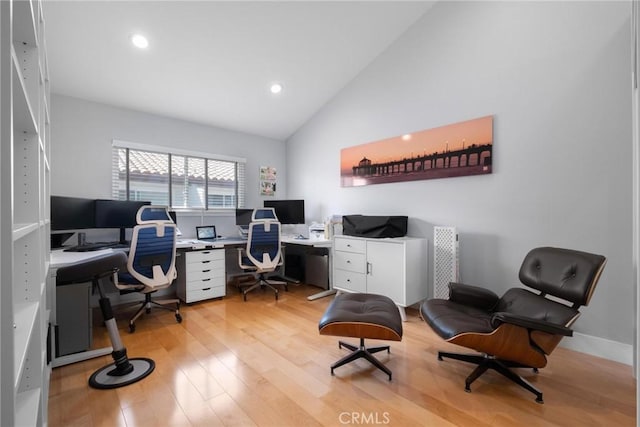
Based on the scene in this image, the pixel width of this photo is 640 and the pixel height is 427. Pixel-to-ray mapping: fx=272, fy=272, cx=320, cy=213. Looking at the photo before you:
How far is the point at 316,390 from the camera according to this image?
175cm

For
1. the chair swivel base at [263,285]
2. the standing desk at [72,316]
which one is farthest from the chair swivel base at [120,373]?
the chair swivel base at [263,285]

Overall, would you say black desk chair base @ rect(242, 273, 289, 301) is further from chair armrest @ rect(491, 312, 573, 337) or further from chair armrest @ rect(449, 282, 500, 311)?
chair armrest @ rect(491, 312, 573, 337)

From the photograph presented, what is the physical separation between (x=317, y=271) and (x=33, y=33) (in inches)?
143

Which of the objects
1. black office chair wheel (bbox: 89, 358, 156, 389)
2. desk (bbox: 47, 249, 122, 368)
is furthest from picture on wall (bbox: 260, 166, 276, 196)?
black office chair wheel (bbox: 89, 358, 156, 389)

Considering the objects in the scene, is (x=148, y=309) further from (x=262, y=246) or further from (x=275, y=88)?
(x=275, y=88)

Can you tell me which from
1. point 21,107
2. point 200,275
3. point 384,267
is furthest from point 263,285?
point 21,107

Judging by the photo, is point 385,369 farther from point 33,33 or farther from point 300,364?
point 33,33

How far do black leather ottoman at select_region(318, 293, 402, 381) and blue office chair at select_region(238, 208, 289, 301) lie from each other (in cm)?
168

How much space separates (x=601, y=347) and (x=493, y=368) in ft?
3.62

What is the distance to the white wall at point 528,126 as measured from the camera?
6.89 feet

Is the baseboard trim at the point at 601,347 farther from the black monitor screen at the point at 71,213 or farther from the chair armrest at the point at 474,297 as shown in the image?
the black monitor screen at the point at 71,213

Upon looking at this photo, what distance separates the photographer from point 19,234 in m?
0.75

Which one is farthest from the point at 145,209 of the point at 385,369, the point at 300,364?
the point at 385,369

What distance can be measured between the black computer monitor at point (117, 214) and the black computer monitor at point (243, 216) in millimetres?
1284
